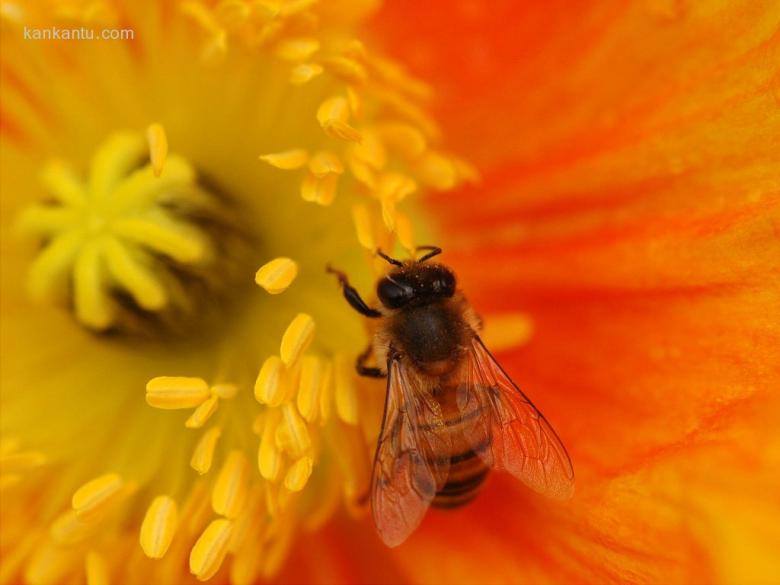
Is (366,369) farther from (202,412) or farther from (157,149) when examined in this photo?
(157,149)

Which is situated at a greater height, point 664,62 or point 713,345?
point 664,62

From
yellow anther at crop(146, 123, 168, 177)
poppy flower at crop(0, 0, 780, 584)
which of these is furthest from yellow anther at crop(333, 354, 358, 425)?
yellow anther at crop(146, 123, 168, 177)

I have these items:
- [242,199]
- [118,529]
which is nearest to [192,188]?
[242,199]

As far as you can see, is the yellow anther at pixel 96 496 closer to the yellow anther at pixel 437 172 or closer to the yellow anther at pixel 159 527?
the yellow anther at pixel 159 527

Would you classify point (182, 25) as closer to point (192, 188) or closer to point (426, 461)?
point (192, 188)

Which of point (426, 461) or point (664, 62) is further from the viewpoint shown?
point (664, 62)

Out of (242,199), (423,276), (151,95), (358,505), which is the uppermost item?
(151,95)

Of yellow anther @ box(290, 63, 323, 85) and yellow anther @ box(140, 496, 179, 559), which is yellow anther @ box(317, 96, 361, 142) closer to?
yellow anther @ box(290, 63, 323, 85)
